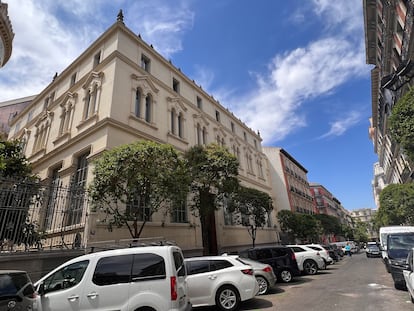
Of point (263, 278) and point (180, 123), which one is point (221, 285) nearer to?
point (263, 278)

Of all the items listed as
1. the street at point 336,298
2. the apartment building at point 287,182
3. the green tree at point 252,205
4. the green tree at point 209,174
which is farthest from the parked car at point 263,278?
the apartment building at point 287,182

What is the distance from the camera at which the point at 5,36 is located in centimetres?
1916

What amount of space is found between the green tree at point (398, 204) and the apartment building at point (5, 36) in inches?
1588

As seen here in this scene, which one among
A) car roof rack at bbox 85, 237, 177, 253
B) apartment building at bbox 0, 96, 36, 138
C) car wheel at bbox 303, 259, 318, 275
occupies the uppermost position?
apartment building at bbox 0, 96, 36, 138

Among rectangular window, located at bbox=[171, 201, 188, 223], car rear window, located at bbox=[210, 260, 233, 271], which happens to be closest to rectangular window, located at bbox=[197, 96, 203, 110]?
rectangular window, located at bbox=[171, 201, 188, 223]

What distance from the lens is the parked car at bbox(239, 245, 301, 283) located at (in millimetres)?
11791

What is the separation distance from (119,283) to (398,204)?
107 feet

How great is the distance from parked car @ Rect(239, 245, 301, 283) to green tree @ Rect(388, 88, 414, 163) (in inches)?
283

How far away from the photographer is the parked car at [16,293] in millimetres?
4402

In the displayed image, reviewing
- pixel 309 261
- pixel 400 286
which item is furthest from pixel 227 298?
pixel 309 261

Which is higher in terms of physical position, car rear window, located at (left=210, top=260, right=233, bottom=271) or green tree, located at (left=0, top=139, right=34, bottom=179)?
green tree, located at (left=0, top=139, right=34, bottom=179)

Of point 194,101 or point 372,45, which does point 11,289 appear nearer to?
point 194,101

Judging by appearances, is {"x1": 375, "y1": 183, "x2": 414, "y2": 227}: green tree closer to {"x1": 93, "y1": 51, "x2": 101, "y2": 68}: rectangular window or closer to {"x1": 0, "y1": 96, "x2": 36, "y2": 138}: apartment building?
{"x1": 93, "y1": 51, "x2": 101, "y2": 68}: rectangular window

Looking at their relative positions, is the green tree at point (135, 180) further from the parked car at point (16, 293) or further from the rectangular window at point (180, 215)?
the rectangular window at point (180, 215)
